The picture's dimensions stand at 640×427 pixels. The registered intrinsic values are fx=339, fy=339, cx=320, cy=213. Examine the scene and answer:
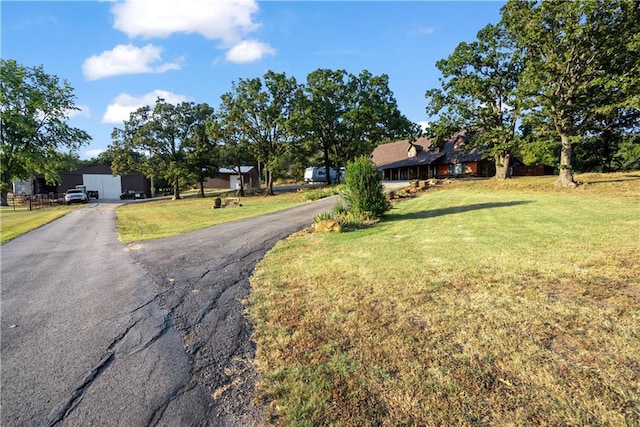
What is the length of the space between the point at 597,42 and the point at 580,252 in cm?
2001

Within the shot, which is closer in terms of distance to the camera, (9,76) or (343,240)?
(343,240)

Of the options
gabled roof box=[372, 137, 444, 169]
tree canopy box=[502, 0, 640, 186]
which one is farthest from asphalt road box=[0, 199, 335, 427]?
gabled roof box=[372, 137, 444, 169]

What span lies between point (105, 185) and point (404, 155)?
47.8 meters

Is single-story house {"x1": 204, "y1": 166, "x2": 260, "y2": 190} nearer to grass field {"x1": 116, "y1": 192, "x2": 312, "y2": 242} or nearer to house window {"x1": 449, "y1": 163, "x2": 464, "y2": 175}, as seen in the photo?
house window {"x1": 449, "y1": 163, "x2": 464, "y2": 175}

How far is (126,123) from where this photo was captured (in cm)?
3984

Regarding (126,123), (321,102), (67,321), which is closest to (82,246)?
(67,321)

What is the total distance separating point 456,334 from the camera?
11.4 ft

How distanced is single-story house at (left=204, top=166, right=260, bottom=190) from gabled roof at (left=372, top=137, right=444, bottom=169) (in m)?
21.7

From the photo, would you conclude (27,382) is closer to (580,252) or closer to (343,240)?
(343,240)

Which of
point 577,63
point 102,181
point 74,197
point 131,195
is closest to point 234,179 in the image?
point 131,195

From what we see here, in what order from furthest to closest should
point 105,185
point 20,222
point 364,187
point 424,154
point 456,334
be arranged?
point 105,185 → point 424,154 → point 20,222 → point 364,187 → point 456,334

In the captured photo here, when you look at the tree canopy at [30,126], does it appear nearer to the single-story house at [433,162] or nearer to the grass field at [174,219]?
the grass field at [174,219]

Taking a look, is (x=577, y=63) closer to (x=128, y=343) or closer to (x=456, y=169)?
(x=456, y=169)

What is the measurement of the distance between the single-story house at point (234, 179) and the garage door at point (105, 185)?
1443 centimetres
